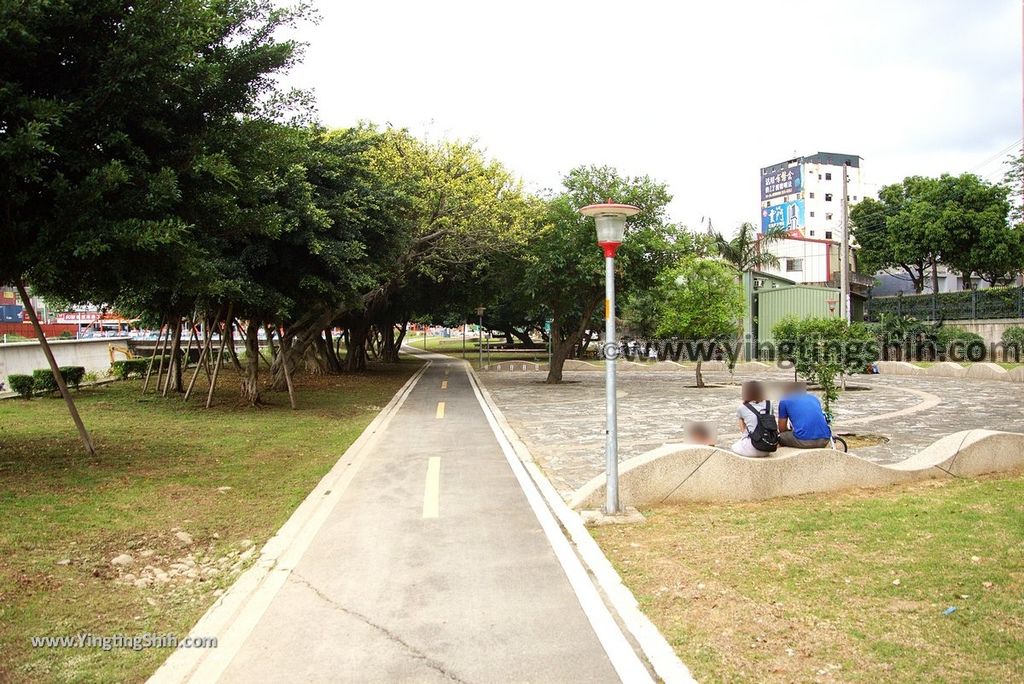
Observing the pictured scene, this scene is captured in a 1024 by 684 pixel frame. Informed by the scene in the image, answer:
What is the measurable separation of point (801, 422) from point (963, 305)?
32660mm

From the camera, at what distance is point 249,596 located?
201 inches

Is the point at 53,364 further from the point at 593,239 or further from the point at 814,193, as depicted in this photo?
the point at 814,193

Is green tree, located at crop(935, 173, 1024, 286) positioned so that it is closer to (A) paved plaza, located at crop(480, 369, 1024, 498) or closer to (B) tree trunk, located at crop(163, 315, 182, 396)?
(A) paved plaza, located at crop(480, 369, 1024, 498)

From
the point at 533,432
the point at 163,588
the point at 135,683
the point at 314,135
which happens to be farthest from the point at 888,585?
the point at 314,135

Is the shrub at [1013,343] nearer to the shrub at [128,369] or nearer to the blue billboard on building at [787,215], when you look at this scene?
the shrub at [128,369]

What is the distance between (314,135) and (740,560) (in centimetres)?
1487

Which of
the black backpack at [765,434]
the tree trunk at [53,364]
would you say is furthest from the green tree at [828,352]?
the tree trunk at [53,364]

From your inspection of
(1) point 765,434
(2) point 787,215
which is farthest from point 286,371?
(2) point 787,215

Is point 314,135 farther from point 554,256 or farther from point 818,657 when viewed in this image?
point 818,657

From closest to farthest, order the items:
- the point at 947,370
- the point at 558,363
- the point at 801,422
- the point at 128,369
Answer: the point at 801,422, the point at 128,369, the point at 558,363, the point at 947,370

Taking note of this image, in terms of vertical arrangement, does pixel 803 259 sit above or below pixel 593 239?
above

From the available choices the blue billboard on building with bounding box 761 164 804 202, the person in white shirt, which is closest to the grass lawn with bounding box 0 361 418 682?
the person in white shirt

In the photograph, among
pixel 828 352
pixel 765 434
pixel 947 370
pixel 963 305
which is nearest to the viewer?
pixel 765 434

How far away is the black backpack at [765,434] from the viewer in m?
7.80
